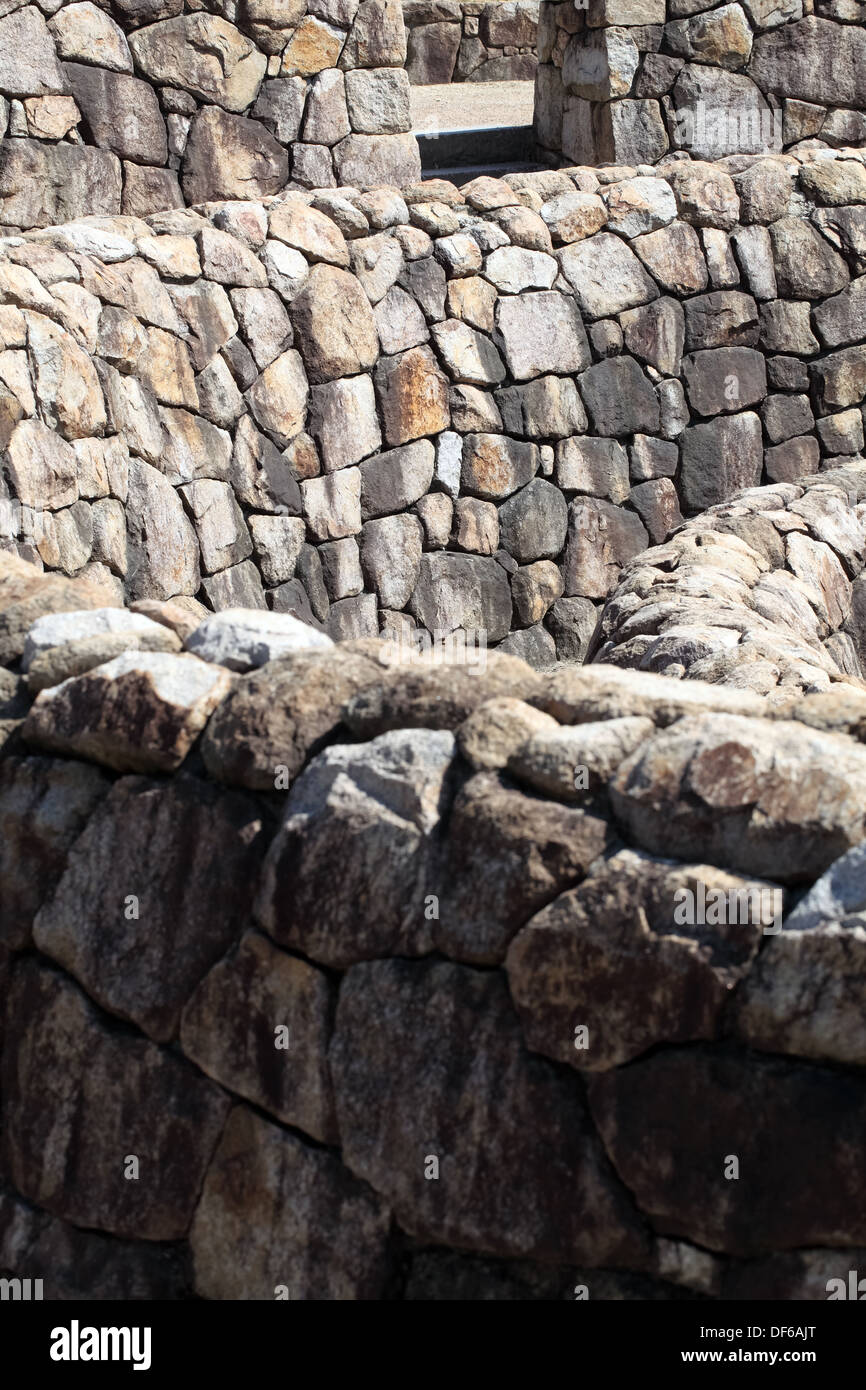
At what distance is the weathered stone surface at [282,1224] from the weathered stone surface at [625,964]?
15.6 inches

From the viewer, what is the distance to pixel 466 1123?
93.4 inches

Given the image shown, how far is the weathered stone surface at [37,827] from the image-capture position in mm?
2814

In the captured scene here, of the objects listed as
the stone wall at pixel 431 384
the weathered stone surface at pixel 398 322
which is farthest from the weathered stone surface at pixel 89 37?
the weathered stone surface at pixel 398 322

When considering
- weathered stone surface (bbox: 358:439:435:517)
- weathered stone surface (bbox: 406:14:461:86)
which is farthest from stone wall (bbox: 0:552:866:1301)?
weathered stone surface (bbox: 406:14:461:86)

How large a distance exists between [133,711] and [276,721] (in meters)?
0.26

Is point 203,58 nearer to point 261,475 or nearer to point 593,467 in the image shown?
point 261,475

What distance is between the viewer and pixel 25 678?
3004 millimetres

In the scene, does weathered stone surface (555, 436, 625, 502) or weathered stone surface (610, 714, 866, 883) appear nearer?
weathered stone surface (610, 714, 866, 883)

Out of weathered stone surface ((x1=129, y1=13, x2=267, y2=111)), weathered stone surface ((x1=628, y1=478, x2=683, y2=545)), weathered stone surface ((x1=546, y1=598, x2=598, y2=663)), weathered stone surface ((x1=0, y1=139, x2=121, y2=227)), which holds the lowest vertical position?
weathered stone surface ((x1=546, y1=598, x2=598, y2=663))

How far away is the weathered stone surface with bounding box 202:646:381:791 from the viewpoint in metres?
2.63

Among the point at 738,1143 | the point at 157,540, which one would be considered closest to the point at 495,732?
the point at 738,1143

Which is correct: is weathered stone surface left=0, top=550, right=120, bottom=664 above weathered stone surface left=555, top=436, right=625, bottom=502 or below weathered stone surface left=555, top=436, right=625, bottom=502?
above

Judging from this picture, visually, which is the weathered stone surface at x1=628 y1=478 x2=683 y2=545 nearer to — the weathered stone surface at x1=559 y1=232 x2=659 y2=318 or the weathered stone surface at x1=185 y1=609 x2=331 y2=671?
the weathered stone surface at x1=559 y1=232 x2=659 y2=318

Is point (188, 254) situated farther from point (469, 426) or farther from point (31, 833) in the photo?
point (31, 833)
